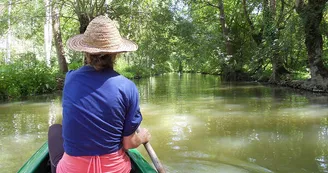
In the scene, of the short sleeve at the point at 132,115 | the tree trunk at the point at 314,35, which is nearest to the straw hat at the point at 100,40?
the short sleeve at the point at 132,115

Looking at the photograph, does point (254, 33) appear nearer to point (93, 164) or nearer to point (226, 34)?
point (226, 34)

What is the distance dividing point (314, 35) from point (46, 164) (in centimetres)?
1189

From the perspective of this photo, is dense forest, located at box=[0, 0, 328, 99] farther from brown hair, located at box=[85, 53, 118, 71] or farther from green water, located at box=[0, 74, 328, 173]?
brown hair, located at box=[85, 53, 118, 71]

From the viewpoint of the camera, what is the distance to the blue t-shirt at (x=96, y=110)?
199cm

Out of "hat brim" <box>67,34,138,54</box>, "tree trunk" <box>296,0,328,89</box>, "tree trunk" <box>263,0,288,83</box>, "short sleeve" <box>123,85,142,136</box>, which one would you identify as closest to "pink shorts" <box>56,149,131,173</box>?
"short sleeve" <box>123,85,142,136</box>

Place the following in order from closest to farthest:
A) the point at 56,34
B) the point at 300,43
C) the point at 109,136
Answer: the point at 109,136, the point at 300,43, the point at 56,34

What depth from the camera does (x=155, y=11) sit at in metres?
16.0

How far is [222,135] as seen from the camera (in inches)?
240

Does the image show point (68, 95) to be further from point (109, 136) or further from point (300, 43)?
point (300, 43)

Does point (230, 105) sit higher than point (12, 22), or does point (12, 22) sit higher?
point (12, 22)

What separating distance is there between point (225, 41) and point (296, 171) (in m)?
18.9

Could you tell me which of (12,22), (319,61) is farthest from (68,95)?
(12,22)

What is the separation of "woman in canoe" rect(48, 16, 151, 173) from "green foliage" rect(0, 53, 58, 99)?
1065cm

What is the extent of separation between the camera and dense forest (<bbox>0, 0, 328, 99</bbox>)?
496 inches
